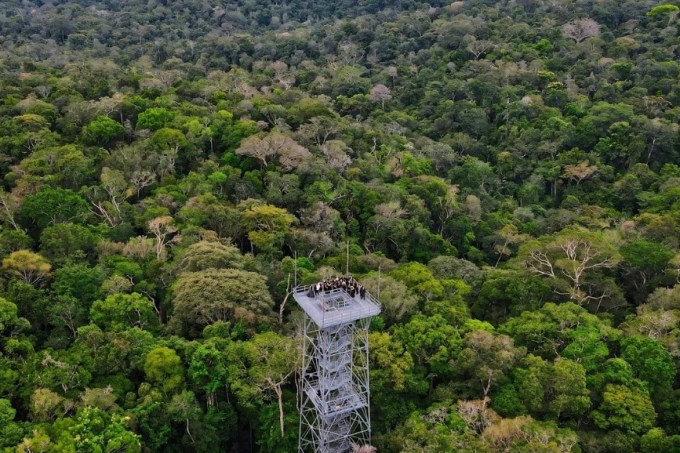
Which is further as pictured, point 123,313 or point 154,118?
point 154,118

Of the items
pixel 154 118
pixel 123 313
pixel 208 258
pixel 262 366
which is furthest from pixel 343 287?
pixel 154 118

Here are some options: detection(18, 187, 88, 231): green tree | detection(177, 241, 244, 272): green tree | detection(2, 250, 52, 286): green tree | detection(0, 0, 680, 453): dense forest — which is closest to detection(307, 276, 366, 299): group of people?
detection(0, 0, 680, 453): dense forest

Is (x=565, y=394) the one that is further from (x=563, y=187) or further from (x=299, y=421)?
(x=563, y=187)

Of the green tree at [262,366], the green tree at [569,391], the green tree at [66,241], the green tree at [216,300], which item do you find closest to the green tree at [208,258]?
the green tree at [216,300]

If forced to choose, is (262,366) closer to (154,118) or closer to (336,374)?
(336,374)

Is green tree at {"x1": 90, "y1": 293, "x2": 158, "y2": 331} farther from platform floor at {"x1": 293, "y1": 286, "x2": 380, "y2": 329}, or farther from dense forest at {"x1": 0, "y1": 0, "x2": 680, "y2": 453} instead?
platform floor at {"x1": 293, "y1": 286, "x2": 380, "y2": 329}

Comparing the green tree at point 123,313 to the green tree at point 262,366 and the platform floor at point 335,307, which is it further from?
the platform floor at point 335,307
